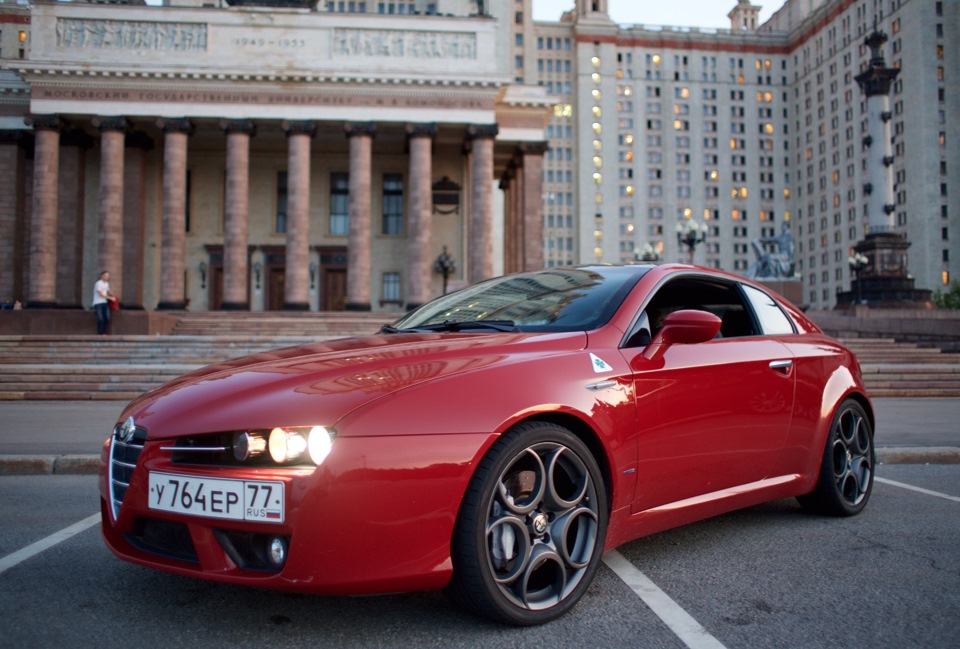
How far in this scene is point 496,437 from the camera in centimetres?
275

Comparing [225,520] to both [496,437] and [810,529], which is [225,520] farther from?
[810,529]

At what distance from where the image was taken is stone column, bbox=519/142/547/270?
1453 inches

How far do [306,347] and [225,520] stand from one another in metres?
1.28

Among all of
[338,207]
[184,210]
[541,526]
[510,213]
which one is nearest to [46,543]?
[541,526]

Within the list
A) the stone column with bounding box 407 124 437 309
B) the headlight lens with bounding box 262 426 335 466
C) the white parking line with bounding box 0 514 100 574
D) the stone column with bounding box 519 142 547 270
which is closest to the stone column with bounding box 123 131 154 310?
the stone column with bounding box 407 124 437 309

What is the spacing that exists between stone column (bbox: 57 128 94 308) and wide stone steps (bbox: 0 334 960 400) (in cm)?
1545

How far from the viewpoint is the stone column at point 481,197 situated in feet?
113

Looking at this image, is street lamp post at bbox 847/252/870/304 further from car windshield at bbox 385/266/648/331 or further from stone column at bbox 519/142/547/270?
car windshield at bbox 385/266/648/331

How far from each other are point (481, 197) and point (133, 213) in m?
17.0

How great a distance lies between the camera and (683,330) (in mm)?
3412

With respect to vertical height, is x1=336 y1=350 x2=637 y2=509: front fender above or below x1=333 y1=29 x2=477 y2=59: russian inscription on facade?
below

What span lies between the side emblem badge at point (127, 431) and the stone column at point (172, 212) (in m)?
32.8

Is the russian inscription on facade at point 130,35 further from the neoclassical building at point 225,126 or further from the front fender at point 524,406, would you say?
the front fender at point 524,406

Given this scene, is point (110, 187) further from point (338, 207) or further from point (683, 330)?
point (683, 330)
